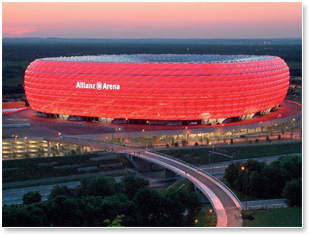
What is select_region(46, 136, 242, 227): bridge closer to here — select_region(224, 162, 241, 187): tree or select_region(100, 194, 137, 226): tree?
select_region(224, 162, 241, 187): tree

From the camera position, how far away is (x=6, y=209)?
4162cm

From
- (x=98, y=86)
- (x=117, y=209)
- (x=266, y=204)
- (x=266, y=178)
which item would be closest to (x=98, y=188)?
(x=117, y=209)

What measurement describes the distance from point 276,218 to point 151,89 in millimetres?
43622

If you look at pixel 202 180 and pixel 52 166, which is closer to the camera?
pixel 202 180

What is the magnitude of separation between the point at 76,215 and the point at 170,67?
44.0m

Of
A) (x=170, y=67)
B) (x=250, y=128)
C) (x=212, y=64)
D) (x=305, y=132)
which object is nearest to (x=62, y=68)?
(x=170, y=67)

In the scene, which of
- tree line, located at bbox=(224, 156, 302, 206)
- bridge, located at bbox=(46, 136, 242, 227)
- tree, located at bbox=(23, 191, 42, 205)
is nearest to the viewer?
bridge, located at bbox=(46, 136, 242, 227)

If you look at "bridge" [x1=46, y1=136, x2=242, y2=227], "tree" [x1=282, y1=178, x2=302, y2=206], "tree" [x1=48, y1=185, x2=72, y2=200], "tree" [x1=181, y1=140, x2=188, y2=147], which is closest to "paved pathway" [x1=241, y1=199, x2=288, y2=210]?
"tree" [x1=282, y1=178, x2=302, y2=206]

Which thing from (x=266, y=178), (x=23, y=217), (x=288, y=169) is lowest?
(x=266, y=178)

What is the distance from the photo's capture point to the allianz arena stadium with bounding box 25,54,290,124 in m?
82.8

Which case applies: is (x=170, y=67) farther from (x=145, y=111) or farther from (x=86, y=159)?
(x=86, y=159)

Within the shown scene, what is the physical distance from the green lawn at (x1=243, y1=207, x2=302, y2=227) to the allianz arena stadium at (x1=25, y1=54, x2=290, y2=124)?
39.7 metres

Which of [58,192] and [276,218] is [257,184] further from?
[58,192]

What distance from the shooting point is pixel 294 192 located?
48.0 m
